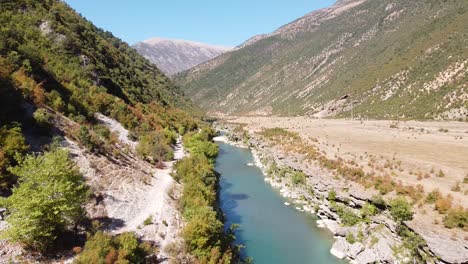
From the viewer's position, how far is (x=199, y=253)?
2148cm

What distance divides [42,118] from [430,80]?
382 feet

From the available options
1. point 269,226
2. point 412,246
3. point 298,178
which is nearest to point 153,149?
point 269,226

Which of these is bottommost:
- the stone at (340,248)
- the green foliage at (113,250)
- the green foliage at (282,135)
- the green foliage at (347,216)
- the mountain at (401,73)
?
the stone at (340,248)

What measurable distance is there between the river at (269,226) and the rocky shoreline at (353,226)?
1.14 meters

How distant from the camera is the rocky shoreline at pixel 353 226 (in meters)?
23.2

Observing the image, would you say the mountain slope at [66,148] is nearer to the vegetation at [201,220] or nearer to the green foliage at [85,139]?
the green foliage at [85,139]

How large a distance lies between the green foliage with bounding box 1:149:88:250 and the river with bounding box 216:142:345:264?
13.9 metres

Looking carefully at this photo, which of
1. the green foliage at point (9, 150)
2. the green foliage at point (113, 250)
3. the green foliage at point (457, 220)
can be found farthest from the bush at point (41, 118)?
the green foliage at point (457, 220)

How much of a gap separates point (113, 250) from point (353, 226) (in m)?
19.8

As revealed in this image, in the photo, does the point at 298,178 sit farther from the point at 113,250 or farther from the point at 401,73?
the point at 401,73

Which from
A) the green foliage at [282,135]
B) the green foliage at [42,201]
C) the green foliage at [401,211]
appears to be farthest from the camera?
the green foliage at [282,135]

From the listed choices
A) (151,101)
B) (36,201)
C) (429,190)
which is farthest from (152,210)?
(151,101)

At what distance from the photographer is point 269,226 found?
33.5 metres

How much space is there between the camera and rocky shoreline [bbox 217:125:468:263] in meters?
23.2
